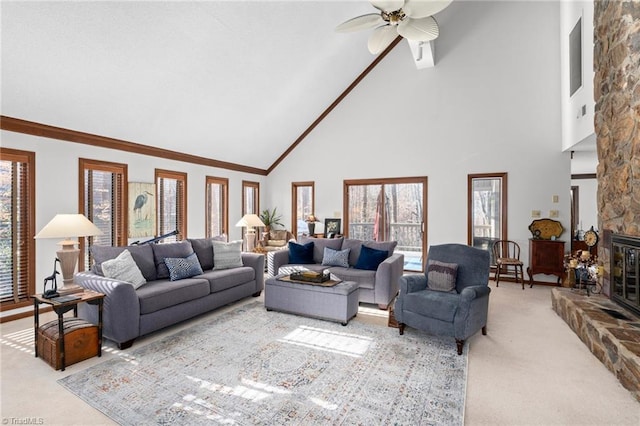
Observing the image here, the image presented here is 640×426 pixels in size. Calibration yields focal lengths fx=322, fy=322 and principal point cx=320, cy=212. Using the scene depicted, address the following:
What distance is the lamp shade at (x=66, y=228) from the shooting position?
11.0 ft

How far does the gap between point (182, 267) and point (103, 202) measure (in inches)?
81.7

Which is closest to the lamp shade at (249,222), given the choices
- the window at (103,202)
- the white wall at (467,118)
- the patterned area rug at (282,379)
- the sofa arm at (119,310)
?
the window at (103,202)

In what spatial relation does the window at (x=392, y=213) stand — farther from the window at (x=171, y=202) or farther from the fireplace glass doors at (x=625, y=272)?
the window at (x=171, y=202)

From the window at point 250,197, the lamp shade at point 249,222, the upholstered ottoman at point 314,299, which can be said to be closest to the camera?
the upholstered ottoman at point 314,299

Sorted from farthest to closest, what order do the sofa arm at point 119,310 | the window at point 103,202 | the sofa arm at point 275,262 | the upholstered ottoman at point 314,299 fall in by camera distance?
the sofa arm at point 275,262
the window at point 103,202
the upholstered ottoman at point 314,299
the sofa arm at point 119,310

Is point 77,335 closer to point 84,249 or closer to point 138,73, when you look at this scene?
point 84,249

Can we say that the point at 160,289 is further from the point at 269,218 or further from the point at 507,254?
the point at 507,254

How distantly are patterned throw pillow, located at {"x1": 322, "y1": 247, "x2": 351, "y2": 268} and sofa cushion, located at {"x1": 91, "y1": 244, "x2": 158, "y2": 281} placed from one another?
254 cm

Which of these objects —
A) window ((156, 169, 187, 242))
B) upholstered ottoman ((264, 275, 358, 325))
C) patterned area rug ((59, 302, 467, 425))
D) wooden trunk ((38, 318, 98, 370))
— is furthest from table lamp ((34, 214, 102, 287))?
window ((156, 169, 187, 242))

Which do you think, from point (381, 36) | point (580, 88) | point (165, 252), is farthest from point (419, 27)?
point (165, 252)

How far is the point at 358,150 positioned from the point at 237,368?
5.89m

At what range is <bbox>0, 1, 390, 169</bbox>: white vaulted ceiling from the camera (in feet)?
11.4

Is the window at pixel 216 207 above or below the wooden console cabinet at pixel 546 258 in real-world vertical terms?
above

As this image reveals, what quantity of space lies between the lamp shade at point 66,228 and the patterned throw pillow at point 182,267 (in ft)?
3.14
